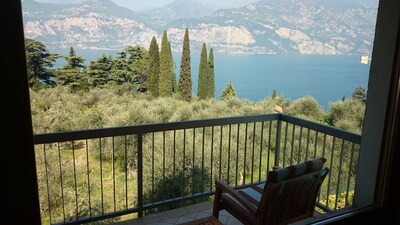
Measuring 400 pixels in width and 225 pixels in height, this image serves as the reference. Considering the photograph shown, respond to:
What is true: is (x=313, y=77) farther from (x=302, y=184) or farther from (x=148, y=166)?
(x=302, y=184)

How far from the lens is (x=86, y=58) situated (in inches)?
530

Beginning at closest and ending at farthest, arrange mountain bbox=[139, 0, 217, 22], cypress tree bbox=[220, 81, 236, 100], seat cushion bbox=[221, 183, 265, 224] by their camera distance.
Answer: seat cushion bbox=[221, 183, 265, 224] → cypress tree bbox=[220, 81, 236, 100] → mountain bbox=[139, 0, 217, 22]

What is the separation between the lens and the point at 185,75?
13.4 metres

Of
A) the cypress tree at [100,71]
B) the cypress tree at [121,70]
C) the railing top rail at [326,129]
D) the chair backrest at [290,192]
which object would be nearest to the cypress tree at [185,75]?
the cypress tree at [121,70]

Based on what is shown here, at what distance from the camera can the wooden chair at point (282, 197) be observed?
220 centimetres

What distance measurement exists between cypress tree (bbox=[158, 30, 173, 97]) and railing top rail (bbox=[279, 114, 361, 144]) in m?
9.86

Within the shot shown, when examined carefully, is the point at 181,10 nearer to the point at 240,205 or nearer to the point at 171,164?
the point at 171,164

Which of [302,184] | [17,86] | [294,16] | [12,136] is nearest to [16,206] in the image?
[12,136]

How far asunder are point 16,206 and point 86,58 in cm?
1380

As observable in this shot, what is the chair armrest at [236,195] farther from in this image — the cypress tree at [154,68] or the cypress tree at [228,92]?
the cypress tree at [228,92]

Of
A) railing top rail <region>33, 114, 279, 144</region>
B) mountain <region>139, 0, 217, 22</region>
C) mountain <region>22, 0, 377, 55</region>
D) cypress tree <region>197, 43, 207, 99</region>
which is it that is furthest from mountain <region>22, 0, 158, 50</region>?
railing top rail <region>33, 114, 279, 144</region>

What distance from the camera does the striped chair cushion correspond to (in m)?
2.14

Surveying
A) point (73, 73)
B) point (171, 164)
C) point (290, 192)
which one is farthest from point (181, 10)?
point (290, 192)

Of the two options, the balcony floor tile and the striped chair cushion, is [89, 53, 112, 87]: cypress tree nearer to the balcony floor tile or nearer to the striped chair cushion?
the balcony floor tile
